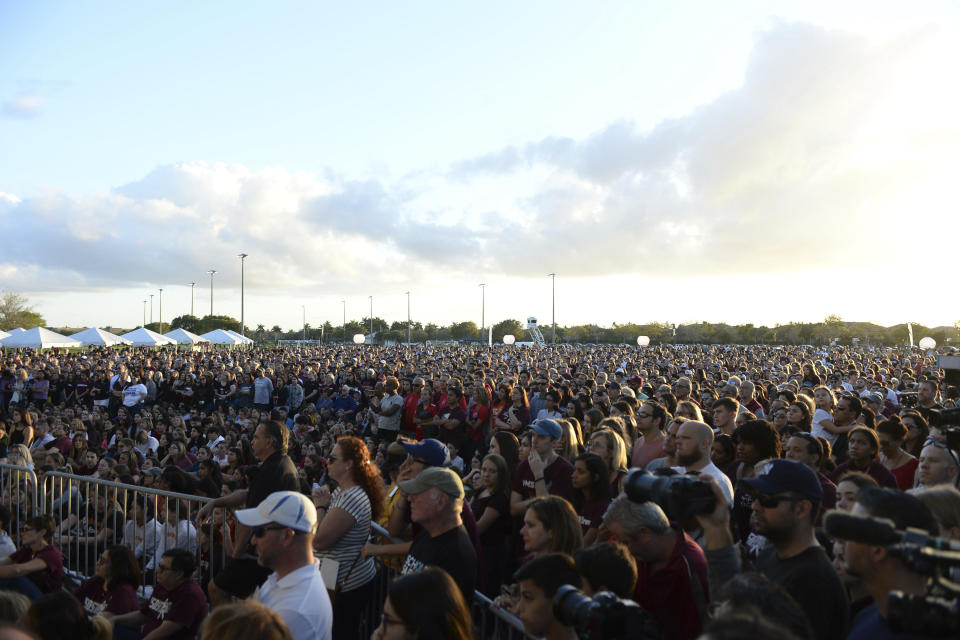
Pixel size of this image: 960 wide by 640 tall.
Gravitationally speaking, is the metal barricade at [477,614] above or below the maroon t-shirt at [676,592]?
below

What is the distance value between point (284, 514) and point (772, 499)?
7.27 ft

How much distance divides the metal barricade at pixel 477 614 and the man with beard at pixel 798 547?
1.09 meters

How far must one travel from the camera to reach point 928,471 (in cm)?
434

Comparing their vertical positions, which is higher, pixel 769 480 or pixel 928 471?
pixel 769 480

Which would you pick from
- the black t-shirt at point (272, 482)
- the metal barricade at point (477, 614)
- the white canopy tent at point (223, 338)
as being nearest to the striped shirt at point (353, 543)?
the metal barricade at point (477, 614)

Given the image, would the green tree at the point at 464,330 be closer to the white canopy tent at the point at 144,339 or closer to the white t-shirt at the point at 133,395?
the white canopy tent at the point at 144,339

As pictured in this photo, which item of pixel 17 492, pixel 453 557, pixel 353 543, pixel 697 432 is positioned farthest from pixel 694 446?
pixel 17 492

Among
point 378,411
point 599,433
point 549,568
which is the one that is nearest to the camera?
point 549,568

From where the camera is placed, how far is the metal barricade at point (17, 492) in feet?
24.5

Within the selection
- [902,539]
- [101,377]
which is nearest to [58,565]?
[902,539]

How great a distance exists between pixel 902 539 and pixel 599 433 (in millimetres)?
3445

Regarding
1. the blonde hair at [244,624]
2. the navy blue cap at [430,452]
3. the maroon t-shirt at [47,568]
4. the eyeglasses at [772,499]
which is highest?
the eyeglasses at [772,499]

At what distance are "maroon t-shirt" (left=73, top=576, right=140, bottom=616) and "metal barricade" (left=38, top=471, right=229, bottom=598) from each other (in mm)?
707

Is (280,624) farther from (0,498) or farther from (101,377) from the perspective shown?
(101,377)
